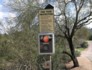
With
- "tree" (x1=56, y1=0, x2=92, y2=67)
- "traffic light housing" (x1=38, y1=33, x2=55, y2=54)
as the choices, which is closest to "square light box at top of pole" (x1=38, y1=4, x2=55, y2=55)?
"traffic light housing" (x1=38, y1=33, x2=55, y2=54)

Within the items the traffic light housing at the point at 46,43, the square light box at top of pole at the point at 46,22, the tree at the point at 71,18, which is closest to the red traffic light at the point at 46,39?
the traffic light housing at the point at 46,43

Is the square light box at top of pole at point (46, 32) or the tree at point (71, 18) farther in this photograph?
the tree at point (71, 18)

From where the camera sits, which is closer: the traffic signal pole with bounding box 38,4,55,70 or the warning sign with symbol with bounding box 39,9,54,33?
the traffic signal pole with bounding box 38,4,55,70

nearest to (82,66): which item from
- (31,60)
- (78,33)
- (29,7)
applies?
(78,33)

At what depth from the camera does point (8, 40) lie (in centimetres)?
2230

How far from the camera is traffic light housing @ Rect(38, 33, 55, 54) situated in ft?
38.1

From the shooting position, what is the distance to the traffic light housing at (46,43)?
1160 centimetres

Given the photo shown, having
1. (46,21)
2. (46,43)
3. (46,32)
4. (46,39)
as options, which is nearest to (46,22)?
(46,21)

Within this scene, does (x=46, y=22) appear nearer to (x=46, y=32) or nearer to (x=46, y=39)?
(x=46, y=32)

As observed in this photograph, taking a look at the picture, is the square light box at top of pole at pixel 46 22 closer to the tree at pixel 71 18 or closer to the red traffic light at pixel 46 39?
the red traffic light at pixel 46 39

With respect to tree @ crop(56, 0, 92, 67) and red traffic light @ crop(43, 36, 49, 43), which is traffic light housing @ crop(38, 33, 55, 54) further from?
tree @ crop(56, 0, 92, 67)

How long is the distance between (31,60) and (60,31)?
7733 millimetres

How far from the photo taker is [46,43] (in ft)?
38.2

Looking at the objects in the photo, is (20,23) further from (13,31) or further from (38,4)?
(38,4)
